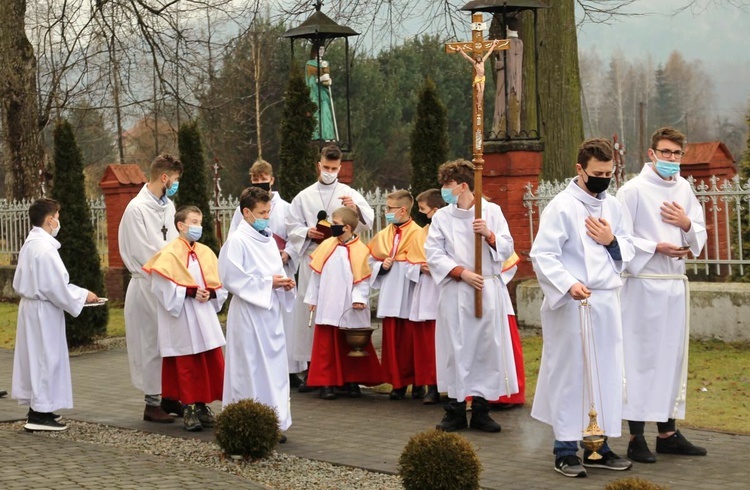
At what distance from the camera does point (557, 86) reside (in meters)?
20.0

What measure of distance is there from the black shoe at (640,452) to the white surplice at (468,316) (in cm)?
141

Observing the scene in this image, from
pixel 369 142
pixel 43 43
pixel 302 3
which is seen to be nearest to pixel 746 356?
pixel 302 3

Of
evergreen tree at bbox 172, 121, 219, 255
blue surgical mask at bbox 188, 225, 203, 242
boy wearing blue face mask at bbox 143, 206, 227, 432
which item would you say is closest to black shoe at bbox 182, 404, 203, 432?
boy wearing blue face mask at bbox 143, 206, 227, 432

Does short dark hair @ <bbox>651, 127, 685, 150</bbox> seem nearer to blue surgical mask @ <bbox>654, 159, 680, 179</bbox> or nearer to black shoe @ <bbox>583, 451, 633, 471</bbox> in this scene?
blue surgical mask @ <bbox>654, 159, 680, 179</bbox>

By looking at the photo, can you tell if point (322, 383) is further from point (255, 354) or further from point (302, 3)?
point (302, 3)

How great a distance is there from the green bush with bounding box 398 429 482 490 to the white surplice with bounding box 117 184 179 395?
3.87m

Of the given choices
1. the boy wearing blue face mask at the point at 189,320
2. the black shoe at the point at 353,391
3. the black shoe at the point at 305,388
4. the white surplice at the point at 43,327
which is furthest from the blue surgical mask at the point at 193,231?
the black shoe at the point at 305,388

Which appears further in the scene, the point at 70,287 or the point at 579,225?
the point at 70,287

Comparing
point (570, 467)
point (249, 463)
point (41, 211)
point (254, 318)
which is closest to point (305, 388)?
point (254, 318)

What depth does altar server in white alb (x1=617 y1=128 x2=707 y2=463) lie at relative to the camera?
27.6 feet

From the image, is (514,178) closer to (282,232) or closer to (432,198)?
(282,232)

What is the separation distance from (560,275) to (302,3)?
1544cm

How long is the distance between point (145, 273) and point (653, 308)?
430 centimetres

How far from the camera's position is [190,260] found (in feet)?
32.8
